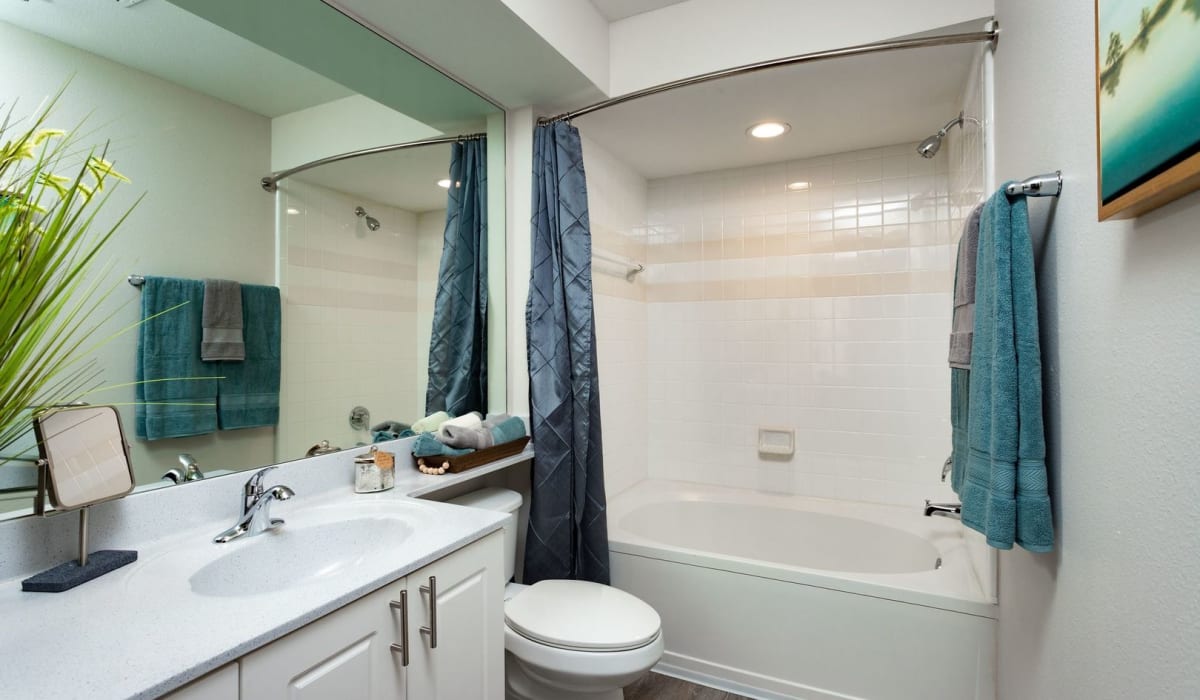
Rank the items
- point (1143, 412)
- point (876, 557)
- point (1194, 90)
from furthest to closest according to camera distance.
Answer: point (876, 557) < point (1143, 412) < point (1194, 90)

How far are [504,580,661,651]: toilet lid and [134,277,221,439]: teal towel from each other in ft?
3.37

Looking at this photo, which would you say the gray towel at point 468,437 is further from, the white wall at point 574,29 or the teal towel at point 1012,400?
the teal towel at point 1012,400

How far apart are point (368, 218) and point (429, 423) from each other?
74 centimetres

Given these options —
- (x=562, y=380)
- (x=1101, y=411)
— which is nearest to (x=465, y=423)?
(x=562, y=380)

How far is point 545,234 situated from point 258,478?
1323 mm

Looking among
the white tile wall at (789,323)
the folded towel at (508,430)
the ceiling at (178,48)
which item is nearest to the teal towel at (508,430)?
the folded towel at (508,430)

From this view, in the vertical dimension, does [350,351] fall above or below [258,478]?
above

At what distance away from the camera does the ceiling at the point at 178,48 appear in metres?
1.12

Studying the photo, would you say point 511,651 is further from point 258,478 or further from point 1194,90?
point 1194,90

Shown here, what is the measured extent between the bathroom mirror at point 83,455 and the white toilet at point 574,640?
2.73 feet

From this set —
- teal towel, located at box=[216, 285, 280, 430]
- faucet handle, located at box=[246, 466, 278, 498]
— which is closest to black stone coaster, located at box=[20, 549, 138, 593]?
faucet handle, located at box=[246, 466, 278, 498]

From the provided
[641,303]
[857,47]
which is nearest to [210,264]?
[857,47]

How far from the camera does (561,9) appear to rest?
6.18ft

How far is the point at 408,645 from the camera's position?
42.9 inches
